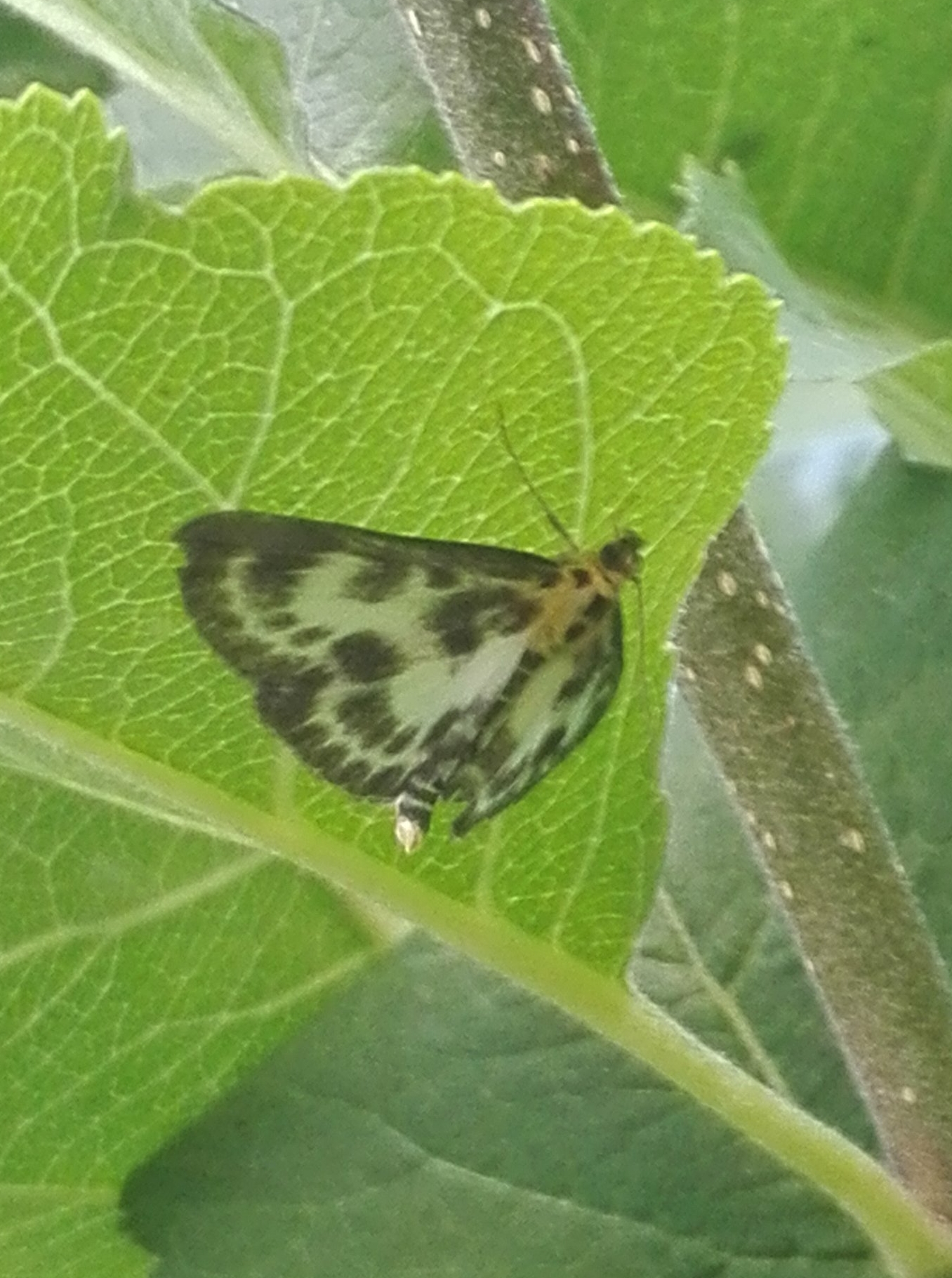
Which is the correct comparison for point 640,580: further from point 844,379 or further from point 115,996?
point 115,996

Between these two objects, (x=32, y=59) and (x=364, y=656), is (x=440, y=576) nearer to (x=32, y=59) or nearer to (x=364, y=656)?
(x=364, y=656)

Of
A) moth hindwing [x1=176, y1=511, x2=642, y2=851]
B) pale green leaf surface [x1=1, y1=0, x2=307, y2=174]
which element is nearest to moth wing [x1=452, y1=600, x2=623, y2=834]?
moth hindwing [x1=176, y1=511, x2=642, y2=851]

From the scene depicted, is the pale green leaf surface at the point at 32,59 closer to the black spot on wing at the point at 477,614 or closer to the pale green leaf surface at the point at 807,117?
the pale green leaf surface at the point at 807,117

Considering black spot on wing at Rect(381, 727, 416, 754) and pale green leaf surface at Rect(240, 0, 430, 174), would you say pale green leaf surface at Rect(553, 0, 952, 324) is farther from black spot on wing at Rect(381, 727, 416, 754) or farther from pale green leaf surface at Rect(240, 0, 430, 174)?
black spot on wing at Rect(381, 727, 416, 754)

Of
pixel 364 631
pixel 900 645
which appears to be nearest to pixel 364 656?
pixel 364 631

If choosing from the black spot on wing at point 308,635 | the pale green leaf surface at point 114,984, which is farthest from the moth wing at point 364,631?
the pale green leaf surface at point 114,984

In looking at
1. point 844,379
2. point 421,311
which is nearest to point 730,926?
point 844,379
